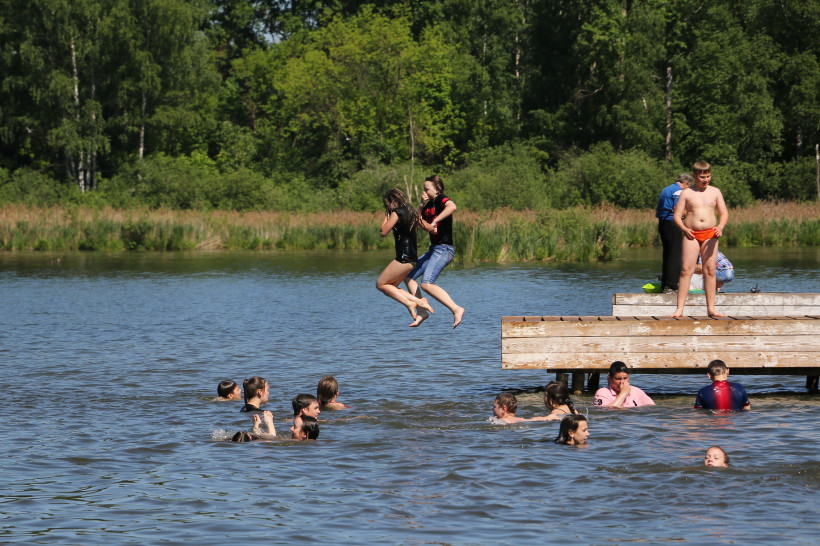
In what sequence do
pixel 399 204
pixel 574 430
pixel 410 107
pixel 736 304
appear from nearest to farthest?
pixel 574 430 < pixel 399 204 < pixel 736 304 < pixel 410 107

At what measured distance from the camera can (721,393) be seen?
528 inches

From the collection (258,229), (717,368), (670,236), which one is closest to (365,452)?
(717,368)

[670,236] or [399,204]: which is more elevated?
[399,204]

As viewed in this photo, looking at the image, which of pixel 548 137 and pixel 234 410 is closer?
pixel 234 410

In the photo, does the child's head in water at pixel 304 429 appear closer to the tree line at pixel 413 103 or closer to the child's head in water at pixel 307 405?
the child's head in water at pixel 307 405

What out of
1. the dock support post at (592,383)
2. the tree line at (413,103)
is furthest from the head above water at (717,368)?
the tree line at (413,103)

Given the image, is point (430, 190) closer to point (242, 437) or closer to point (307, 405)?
point (307, 405)

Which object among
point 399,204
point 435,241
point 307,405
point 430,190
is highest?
point 430,190

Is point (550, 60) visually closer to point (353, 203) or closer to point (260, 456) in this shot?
point (353, 203)

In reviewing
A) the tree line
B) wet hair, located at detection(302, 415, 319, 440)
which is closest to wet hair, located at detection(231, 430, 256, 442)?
wet hair, located at detection(302, 415, 319, 440)

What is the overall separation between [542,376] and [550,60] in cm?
5977

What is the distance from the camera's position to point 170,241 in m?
50.9

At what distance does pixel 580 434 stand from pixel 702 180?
13.3 ft

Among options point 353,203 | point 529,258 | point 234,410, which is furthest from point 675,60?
point 234,410
